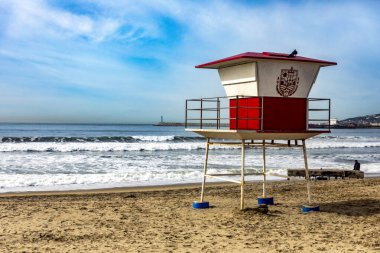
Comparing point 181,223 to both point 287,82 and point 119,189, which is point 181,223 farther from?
point 119,189

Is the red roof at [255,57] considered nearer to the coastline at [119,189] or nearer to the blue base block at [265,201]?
the blue base block at [265,201]

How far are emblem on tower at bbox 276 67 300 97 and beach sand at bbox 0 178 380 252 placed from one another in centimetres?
312

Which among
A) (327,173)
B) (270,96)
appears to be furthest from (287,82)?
(327,173)

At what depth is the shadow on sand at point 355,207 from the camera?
1177 centimetres

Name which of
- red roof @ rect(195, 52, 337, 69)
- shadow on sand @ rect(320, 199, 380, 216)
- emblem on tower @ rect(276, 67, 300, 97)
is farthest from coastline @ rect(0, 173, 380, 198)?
emblem on tower @ rect(276, 67, 300, 97)

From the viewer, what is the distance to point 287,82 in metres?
11.2

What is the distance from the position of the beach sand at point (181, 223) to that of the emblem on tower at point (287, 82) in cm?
312

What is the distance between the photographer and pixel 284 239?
8.79 metres

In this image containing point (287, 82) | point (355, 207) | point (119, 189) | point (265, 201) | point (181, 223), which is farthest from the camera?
point (119, 189)

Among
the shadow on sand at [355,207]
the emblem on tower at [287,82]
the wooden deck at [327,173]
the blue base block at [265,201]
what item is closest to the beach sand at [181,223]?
the shadow on sand at [355,207]

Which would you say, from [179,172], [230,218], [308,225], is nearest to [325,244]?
[308,225]

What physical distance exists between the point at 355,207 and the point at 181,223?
5367 millimetres

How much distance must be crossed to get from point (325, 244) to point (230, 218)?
2854 millimetres

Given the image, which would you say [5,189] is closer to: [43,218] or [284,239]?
[43,218]
